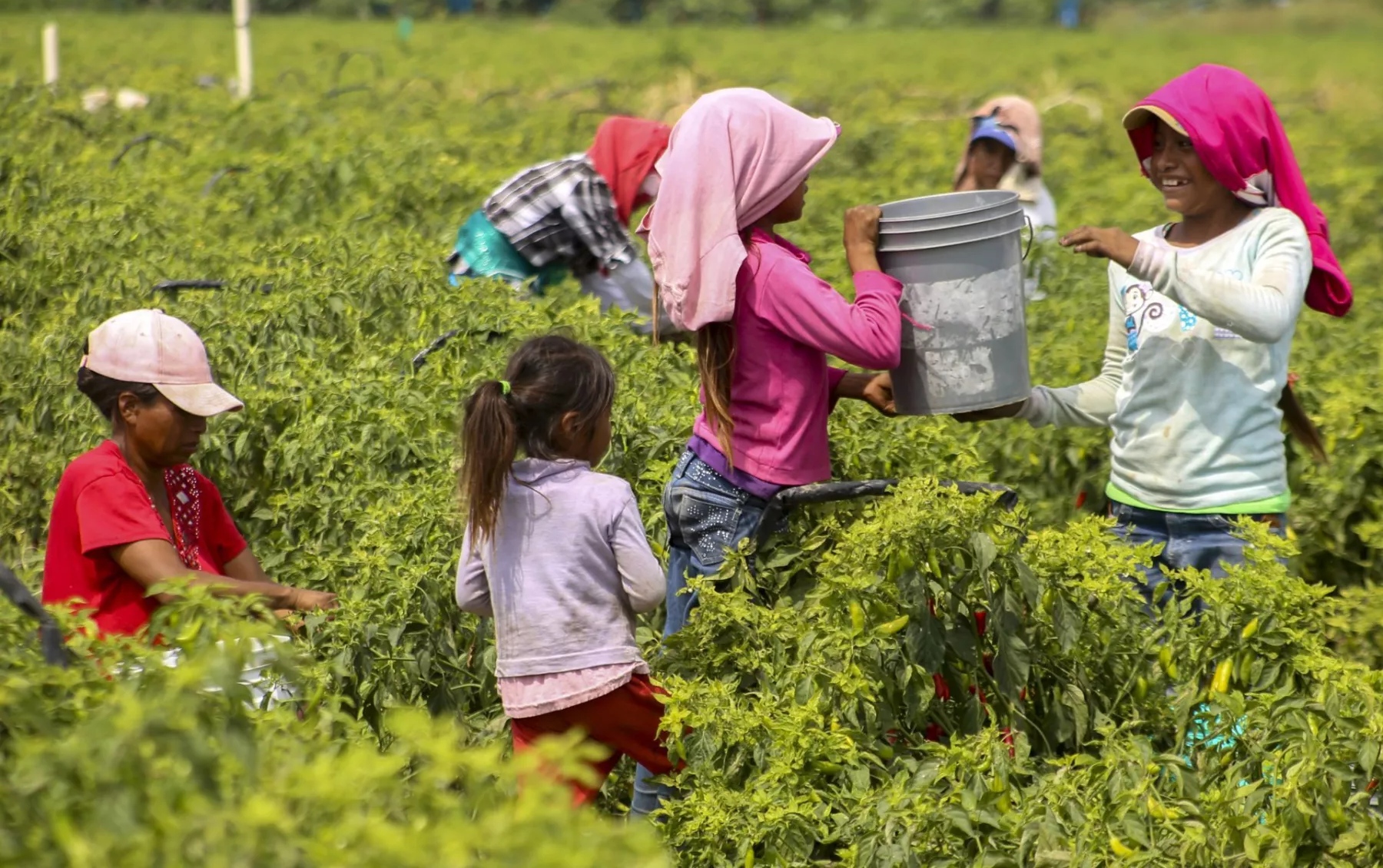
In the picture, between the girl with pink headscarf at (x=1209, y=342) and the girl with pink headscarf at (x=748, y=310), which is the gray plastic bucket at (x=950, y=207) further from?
the girl with pink headscarf at (x=1209, y=342)

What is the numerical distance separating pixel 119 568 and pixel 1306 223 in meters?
2.53

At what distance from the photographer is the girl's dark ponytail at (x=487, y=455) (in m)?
2.79

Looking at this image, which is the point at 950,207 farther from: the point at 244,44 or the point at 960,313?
the point at 244,44

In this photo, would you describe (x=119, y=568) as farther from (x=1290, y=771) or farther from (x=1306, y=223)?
(x=1306, y=223)

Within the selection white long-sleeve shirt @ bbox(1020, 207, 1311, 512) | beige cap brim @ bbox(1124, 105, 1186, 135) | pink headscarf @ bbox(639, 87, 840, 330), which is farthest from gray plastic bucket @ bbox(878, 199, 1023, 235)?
beige cap brim @ bbox(1124, 105, 1186, 135)

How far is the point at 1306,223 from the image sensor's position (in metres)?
3.41

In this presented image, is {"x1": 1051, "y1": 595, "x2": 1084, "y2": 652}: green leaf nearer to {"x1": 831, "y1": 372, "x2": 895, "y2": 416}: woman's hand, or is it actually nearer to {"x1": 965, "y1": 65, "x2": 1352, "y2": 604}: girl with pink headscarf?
{"x1": 965, "y1": 65, "x2": 1352, "y2": 604}: girl with pink headscarf

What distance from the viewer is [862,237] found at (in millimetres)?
3004

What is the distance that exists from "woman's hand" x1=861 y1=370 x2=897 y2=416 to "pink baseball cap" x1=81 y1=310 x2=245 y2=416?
1248mm

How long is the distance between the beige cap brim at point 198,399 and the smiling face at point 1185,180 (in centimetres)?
195

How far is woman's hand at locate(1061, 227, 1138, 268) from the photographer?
3.02m

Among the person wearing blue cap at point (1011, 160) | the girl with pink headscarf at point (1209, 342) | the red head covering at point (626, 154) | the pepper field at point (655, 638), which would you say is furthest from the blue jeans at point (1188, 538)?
the red head covering at point (626, 154)

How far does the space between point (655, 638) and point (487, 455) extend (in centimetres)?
68

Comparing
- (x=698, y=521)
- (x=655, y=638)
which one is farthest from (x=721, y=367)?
(x=655, y=638)
